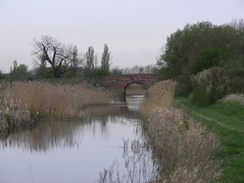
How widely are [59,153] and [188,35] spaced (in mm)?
26535

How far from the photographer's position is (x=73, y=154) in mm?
11188

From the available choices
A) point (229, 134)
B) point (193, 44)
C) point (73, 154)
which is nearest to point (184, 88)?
point (193, 44)

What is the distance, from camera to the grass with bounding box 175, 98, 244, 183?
658 cm

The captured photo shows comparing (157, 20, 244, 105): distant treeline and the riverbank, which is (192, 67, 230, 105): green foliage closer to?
(157, 20, 244, 105): distant treeline

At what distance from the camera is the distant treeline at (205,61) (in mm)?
17844

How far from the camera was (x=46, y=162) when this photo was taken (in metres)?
10.3

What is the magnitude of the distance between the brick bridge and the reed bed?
2676 cm

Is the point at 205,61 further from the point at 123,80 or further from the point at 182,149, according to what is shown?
the point at 182,149

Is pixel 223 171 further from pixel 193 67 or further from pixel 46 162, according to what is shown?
pixel 193 67

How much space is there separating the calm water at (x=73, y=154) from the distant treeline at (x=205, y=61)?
4.51 metres

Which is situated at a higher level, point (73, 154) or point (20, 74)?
point (20, 74)

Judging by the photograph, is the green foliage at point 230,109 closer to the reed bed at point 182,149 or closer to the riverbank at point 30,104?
the reed bed at point 182,149

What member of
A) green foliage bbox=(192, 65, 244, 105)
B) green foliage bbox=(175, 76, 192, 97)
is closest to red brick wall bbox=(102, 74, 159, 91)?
green foliage bbox=(175, 76, 192, 97)

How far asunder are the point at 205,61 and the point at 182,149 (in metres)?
17.2
